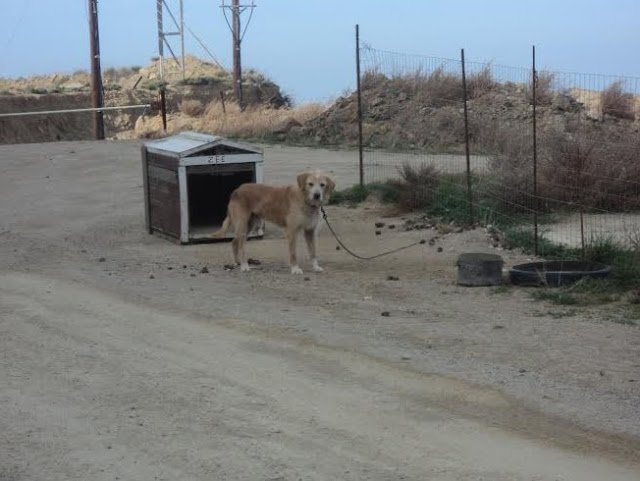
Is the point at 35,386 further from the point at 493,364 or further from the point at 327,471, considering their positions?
the point at 493,364

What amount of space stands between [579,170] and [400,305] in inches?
197

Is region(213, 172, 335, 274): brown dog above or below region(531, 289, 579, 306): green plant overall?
above

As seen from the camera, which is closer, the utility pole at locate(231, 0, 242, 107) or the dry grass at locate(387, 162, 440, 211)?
the dry grass at locate(387, 162, 440, 211)

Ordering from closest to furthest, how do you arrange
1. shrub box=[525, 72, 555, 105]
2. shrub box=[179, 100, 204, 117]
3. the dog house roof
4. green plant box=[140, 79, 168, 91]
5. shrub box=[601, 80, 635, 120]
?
the dog house roof → shrub box=[601, 80, 635, 120] → shrub box=[525, 72, 555, 105] → shrub box=[179, 100, 204, 117] → green plant box=[140, 79, 168, 91]

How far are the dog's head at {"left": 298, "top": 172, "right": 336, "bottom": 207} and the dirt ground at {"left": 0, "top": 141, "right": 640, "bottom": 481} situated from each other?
0.82 meters

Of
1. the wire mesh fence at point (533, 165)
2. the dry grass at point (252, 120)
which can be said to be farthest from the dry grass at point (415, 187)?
the dry grass at point (252, 120)

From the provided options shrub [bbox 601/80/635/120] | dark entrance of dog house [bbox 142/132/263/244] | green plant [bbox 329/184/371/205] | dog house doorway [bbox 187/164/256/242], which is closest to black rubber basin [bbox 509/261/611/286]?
dark entrance of dog house [bbox 142/132/263/244]

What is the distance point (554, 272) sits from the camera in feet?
32.4

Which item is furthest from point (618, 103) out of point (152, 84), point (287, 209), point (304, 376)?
point (152, 84)

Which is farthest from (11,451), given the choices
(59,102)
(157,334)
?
(59,102)

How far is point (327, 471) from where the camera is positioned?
16.4 ft

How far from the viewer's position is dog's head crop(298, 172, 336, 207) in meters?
11.1

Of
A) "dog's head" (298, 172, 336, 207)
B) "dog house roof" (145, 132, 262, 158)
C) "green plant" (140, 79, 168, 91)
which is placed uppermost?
"green plant" (140, 79, 168, 91)

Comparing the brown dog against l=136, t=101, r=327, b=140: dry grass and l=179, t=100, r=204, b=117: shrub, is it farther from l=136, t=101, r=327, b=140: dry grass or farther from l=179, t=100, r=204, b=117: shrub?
l=179, t=100, r=204, b=117: shrub
